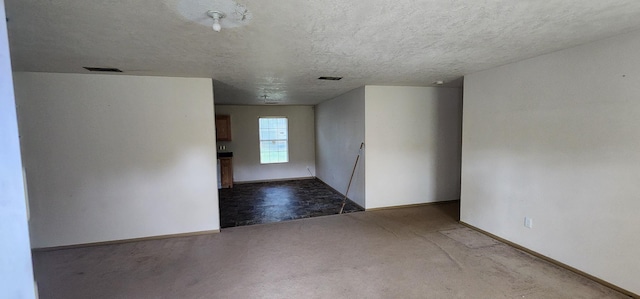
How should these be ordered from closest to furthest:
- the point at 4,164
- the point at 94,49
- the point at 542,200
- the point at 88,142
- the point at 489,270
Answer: the point at 4,164 < the point at 94,49 < the point at 489,270 < the point at 542,200 < the point at 88,142

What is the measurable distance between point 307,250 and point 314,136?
530 cm

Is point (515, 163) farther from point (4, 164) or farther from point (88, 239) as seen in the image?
point (88, 239)

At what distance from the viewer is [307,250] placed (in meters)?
3.19

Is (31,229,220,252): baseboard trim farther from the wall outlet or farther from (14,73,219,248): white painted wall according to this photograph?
the wall outlet

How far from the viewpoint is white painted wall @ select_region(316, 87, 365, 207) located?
15.9 ft

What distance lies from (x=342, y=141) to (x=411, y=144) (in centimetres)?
154

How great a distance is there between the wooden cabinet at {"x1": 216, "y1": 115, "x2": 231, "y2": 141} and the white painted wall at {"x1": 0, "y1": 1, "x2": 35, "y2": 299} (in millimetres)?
6792

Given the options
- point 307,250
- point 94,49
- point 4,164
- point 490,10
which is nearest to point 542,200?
point 490,10

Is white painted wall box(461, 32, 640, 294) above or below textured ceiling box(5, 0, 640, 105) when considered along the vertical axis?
below

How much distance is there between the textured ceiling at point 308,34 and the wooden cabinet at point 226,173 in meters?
4.04

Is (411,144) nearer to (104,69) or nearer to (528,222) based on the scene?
(528,222)

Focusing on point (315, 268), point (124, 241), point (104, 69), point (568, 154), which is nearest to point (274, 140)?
point (124, 241)

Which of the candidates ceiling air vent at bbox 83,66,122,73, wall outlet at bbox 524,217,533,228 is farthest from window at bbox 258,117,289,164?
wall outlet at bbox 524,217,533,228

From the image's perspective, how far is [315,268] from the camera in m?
2.76
